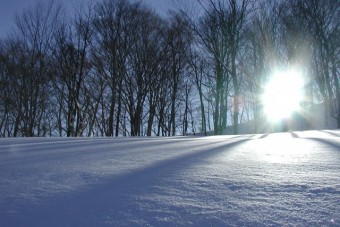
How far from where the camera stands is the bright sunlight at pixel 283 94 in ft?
46.1

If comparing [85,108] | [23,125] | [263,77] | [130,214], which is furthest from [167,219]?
[23,125]

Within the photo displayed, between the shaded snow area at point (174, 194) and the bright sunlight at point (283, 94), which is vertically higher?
the bright sunlight at point (283, 94)

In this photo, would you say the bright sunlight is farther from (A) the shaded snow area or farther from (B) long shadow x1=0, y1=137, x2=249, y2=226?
(B) long shadow x1=0, y1=137, x2=249, y2=226

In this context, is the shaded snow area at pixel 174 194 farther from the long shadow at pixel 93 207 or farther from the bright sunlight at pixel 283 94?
the bright sunlight at pixel 283 94

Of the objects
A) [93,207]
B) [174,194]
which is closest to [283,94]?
[174,194]

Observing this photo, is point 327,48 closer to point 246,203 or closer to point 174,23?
point 174,23

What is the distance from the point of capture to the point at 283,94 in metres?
14.1

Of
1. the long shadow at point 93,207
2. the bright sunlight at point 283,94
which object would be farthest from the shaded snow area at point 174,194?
the bright sunlight at point 283,94

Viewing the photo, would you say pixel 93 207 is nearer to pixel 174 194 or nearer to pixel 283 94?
pixel 174 194

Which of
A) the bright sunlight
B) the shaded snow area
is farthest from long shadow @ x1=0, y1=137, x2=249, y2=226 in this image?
the bright sunlight

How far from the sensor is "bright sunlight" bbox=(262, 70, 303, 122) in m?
14.1

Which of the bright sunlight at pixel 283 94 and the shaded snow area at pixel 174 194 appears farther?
the bright sunlight at pixel 283 94

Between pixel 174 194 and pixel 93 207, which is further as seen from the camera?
pixel 174 194

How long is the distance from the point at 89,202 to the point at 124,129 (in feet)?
67.5
